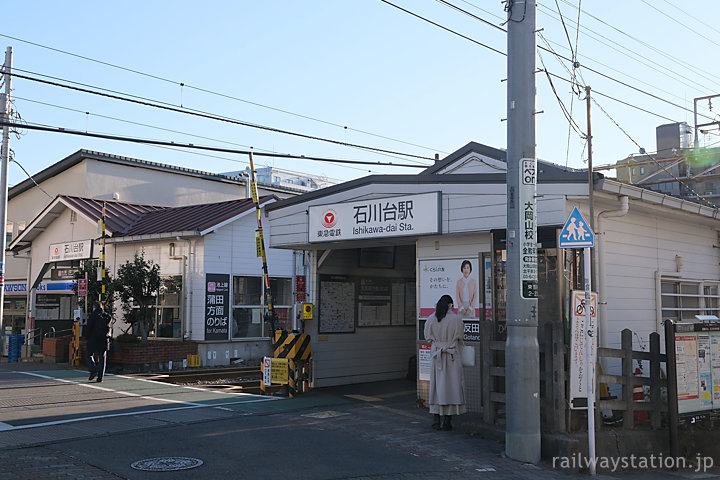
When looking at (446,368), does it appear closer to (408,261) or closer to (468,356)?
(468,356)

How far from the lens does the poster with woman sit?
1115cm

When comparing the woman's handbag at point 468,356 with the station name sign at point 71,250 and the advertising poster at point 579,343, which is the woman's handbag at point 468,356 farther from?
the station name sign at point 71,250

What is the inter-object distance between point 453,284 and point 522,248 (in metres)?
3.11

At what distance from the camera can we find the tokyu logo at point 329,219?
41.4 feet

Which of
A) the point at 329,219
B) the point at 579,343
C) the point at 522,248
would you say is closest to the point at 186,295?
the point at 329,219

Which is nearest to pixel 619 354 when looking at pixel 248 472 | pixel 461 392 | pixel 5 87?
pixel 461 392

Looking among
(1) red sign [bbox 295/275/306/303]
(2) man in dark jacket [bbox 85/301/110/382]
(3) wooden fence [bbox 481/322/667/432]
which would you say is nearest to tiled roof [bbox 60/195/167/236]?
(2) man in dark jacket [bbox 85/301/110/382]

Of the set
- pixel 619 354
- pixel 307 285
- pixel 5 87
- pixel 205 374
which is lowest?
pixel 205 374

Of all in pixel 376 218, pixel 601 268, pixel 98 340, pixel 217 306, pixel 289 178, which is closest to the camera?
pixel 601 268

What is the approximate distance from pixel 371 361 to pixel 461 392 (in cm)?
605

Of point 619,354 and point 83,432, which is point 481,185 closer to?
point 619,354

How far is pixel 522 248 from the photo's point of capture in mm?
8422

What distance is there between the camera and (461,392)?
9891 mm

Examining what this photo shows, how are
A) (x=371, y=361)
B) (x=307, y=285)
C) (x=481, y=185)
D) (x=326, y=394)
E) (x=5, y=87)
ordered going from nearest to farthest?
(x=481, y=185) → (x=326, y=394) → (x=307, y=285) → (x=371, y=361) → (x=5, y=87)
